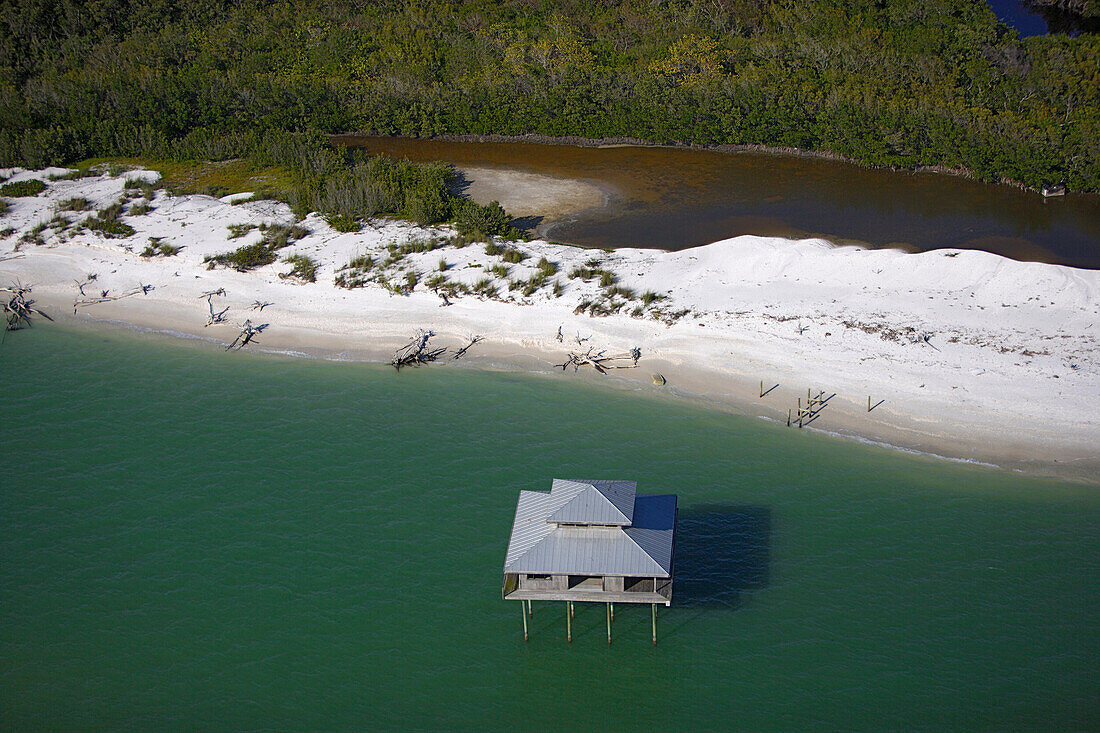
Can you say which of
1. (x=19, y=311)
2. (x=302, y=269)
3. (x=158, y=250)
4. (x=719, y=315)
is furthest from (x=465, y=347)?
(x=19, y=311)

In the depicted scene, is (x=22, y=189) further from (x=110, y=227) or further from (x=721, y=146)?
(x=721, y=146)

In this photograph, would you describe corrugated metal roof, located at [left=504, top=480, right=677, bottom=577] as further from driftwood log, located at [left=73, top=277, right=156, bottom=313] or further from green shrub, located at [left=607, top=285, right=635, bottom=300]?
driftwood log, located at [left=73, top=277, right=156, bottom=313]

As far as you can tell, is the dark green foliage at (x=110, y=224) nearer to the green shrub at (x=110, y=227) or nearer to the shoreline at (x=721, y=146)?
the green shrub at (x=110, y=227)

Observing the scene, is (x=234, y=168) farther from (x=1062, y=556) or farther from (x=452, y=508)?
(x=1062, y=556)

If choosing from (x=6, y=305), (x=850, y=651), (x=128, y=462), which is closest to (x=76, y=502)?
(x=128, y=462)

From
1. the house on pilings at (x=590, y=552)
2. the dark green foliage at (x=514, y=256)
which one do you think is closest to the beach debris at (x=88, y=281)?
the dark green foliage at (x=514, y=256)

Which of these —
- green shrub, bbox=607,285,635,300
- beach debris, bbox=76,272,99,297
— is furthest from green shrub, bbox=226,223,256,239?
green shrub, bbox=607,285,635,300
